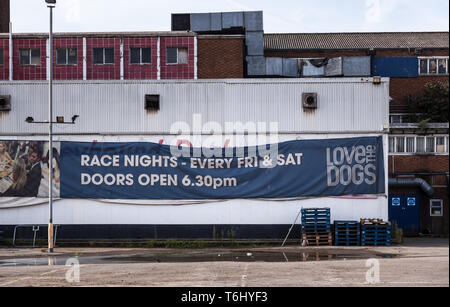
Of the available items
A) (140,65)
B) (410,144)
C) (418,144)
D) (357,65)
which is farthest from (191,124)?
(357,65)

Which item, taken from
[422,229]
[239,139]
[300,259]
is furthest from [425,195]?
[300,259]

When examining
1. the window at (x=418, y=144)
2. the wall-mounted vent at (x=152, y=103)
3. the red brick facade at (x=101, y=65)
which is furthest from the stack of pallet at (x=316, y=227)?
the red brick facade at (x=101, y=65)

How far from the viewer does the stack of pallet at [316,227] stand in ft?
85.1

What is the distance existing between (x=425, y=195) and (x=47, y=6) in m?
25.5

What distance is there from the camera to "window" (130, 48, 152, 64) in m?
48.8

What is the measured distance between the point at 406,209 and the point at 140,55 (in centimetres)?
2443

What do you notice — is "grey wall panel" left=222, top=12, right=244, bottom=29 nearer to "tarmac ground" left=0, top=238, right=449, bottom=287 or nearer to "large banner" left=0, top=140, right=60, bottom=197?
"large banner" left=0, top=140, right=60, bottom=197

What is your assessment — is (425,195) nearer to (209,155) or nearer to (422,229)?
(422,229)

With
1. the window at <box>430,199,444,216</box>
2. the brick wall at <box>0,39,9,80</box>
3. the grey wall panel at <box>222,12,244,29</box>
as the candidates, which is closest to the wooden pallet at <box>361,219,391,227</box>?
the window at <box>430,199,444,216</box>

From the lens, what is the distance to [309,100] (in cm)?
2689

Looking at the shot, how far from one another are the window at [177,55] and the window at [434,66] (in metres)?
20.4

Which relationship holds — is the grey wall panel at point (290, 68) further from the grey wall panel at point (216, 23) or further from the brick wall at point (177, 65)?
the brick wall at point (177, 65)

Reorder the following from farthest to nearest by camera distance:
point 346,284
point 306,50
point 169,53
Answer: point 306,50, point 169,53, point 346,284

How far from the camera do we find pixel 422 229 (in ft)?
123
